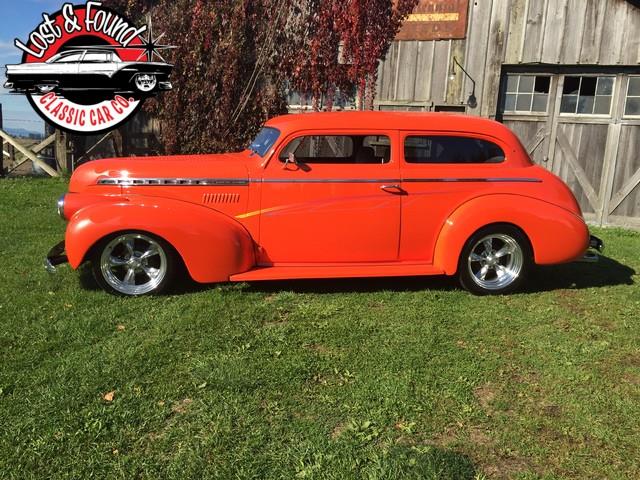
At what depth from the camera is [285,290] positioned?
5.30 meters

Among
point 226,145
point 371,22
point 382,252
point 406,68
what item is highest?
point 371,22

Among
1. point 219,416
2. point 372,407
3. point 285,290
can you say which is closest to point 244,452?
point 219,416

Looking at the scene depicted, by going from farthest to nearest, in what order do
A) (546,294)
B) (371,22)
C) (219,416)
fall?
1. (371,22)
2. (546,294)
3. (219,416)

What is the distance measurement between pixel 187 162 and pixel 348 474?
347 cm

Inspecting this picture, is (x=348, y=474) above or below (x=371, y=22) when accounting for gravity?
below

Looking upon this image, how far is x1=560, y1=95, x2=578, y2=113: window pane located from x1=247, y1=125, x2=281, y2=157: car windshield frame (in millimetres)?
6609

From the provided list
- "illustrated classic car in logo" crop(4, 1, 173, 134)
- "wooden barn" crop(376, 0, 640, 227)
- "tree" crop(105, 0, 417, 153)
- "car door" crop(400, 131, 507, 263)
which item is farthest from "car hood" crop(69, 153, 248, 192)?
"wooden barn" crop(376, 0, 640, 227)

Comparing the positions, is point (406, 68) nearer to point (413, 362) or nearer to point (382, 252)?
point (382, 252)

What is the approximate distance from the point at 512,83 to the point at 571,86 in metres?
1.02

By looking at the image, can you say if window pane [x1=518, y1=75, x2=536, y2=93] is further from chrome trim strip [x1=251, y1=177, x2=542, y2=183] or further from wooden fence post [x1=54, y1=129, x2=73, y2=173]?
wooden fence post [x1=54, y1=129, x2=73, y2=173]

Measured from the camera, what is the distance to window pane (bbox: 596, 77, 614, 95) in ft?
31.3

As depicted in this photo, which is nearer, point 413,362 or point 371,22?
point 413,362

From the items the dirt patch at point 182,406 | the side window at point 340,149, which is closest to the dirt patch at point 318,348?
the dirt patch at point 182,406

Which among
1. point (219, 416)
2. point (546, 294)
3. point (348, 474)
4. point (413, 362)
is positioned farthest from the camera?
point (546, 294)
